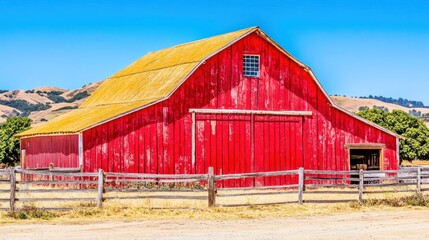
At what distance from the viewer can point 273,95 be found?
36.8 meters

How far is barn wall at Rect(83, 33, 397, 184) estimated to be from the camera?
33.9 meters

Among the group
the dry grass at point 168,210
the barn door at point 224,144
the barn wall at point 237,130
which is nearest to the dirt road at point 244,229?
the dry grass at point 168,210

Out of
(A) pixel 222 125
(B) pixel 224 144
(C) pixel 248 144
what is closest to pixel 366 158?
(C) pixel 248 144

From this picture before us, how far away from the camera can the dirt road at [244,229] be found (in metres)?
19.0

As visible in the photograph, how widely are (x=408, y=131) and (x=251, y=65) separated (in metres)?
31.8

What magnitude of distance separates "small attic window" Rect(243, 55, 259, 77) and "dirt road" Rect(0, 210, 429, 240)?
1404 cm

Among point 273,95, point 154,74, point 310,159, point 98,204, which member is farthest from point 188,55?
point 98,204

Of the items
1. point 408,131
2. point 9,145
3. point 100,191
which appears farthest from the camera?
point 408,131

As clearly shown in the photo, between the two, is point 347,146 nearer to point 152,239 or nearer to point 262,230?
point 262,230

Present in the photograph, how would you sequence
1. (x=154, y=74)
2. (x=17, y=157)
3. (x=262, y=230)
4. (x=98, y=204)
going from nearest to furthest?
(x=262, y=230), (x=98, y=204), (x=154, y=74), (x=17, y=157)

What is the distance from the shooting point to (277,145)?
3675cm

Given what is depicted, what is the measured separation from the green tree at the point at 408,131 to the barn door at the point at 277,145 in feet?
95.4

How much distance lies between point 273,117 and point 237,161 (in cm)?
266

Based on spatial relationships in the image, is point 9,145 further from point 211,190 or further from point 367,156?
point 211,190
